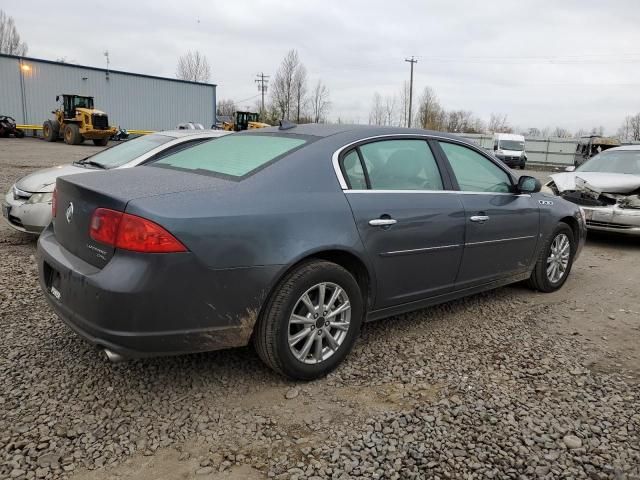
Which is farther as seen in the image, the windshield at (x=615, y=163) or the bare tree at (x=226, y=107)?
the bare tree at (x=226, y=107)

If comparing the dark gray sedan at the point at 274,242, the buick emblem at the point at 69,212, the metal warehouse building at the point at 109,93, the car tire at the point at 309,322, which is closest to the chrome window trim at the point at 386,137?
the dark gray sedan at the point at 274,242

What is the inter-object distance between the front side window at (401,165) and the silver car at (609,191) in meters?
4.57

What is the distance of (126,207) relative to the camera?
2.55 metres

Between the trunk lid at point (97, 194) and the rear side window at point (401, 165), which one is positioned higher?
the rear side window at point (401, 165)

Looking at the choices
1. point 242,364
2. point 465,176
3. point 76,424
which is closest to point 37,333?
point 76,424

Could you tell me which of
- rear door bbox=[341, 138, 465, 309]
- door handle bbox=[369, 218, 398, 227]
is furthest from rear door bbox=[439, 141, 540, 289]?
door handle bbox=[369, 218, 398, 227]

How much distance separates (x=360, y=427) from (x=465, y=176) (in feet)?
7.24

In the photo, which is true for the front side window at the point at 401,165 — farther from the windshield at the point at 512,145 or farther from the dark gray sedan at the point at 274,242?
the windshield at the point at 512,145

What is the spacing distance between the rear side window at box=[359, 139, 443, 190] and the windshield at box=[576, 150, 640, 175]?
18.4 ft

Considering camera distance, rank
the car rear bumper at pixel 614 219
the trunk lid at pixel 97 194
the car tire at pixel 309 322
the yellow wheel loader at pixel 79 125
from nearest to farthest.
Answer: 1. the trunk lid at pixel 97 194
2. the car tire at pixel 309 322
3. the car rear bumper at pixel 614 219
4. the yellow wheel loader at pixel 79 125

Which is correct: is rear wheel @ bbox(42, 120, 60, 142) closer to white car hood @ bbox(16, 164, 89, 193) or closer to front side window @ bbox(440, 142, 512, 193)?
white car hood @ bbox(16, 164, 89, 193)

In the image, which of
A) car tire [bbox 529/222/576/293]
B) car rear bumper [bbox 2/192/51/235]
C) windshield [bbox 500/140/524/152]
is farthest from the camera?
windshield [bbox 500/140/524/152]

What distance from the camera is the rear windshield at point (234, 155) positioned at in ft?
10.3

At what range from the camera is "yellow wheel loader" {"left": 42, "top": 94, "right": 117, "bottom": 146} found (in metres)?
28.0
